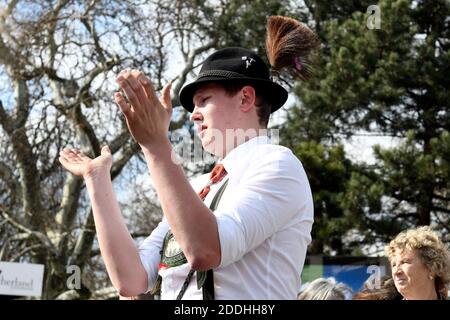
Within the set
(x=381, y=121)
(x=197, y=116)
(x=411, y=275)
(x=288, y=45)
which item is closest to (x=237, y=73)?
(x=197, y=116)

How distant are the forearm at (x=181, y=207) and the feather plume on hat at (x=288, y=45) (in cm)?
76

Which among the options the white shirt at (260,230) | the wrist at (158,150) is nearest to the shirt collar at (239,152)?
the white shirt at (260,230)

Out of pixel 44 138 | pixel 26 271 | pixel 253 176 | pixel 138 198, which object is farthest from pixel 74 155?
pixel 138 198

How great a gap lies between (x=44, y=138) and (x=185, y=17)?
177 inches

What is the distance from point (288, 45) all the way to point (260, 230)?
2.42ft

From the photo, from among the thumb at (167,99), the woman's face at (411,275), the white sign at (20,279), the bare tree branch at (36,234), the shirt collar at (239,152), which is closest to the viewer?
the thumb at (167,99)

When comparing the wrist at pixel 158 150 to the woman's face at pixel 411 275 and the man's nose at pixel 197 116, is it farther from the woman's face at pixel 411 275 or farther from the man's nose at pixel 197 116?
the woman's face at pixel 411 275

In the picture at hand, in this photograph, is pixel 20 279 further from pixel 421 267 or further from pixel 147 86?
pixel 147 86

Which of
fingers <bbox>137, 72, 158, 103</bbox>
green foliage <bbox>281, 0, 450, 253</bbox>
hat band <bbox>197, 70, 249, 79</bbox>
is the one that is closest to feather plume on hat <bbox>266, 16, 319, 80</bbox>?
hat band <bbox>197, 70, 249, 79</bbox>

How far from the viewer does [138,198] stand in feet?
54.3

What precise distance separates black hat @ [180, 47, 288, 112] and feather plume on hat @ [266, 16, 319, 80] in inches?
5.7

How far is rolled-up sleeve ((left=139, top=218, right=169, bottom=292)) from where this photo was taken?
7.72 ft

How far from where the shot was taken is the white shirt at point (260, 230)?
1991mm

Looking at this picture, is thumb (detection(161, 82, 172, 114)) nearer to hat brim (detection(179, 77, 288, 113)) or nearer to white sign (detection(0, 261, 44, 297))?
hat brim (detection(179, 77, 288, 113))
